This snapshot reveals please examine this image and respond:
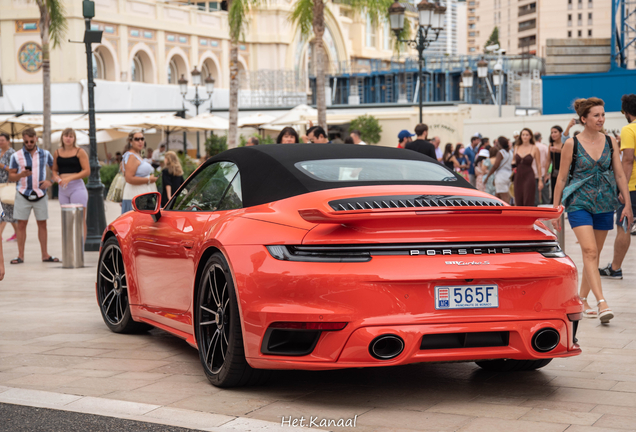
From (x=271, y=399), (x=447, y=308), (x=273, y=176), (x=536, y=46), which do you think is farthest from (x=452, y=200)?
(x=536, y=46)

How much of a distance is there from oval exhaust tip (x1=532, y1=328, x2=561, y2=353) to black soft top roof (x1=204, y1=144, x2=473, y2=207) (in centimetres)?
119

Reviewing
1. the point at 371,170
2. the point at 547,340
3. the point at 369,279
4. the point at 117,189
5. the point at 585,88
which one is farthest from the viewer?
the point at 585,88

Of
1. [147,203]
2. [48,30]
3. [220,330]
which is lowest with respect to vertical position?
[220,330]

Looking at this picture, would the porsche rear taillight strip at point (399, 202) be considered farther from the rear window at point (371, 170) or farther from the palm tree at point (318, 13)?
the palm tree at point (318, 13)

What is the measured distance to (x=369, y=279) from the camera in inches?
174

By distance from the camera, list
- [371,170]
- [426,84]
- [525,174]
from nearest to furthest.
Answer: [371,170], [525,174], [426,84]

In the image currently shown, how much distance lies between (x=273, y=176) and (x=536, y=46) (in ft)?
453

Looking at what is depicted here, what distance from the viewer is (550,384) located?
17.0 feet

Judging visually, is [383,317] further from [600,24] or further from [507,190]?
[600,24]

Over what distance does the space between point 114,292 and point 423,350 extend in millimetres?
3443

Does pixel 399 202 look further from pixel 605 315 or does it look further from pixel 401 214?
pixel 605 315

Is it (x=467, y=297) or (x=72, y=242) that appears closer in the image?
(x=467, y=297)

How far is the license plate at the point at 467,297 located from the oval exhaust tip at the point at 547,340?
1.13ft

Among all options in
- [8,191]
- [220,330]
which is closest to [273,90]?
[8,191]
